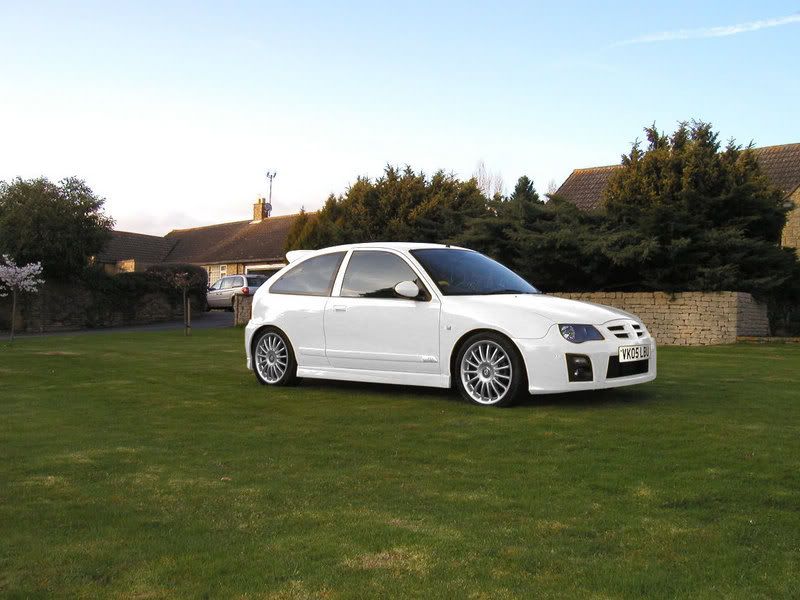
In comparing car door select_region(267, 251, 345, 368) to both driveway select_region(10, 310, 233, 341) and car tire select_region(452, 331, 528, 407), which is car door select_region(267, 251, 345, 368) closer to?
car tire select_region(452, 331, 528, 407)

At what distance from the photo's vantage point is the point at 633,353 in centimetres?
888

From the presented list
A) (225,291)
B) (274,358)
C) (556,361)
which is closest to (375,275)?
(274,358)

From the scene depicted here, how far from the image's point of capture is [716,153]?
23.0 m

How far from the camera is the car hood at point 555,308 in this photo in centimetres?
860

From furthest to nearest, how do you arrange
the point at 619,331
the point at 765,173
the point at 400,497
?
the point at 765,173
the point at 619,331
the point at 400,497

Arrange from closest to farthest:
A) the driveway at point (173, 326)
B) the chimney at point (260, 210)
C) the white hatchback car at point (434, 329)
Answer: the white hatchback car at point (434, 329) < the driveway at point (173, 326) < the chimney at point (260, 210)

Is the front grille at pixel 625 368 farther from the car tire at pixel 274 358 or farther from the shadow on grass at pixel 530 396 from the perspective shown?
the car tire at pixel 274 358

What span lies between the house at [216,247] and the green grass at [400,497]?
4772cm

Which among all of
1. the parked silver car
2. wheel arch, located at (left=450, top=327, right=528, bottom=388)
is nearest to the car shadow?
wheel arch, located at (left=450, top=327, right=528, bottom=388)

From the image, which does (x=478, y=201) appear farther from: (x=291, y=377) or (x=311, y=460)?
(x=311, y=460)

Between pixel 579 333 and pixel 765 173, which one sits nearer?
pixel 579 333

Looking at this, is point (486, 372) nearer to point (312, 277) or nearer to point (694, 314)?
point (312, 277)

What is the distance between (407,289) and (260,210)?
195ft

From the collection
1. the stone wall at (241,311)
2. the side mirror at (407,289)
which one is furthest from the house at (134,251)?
the side mirror at (407,289)
